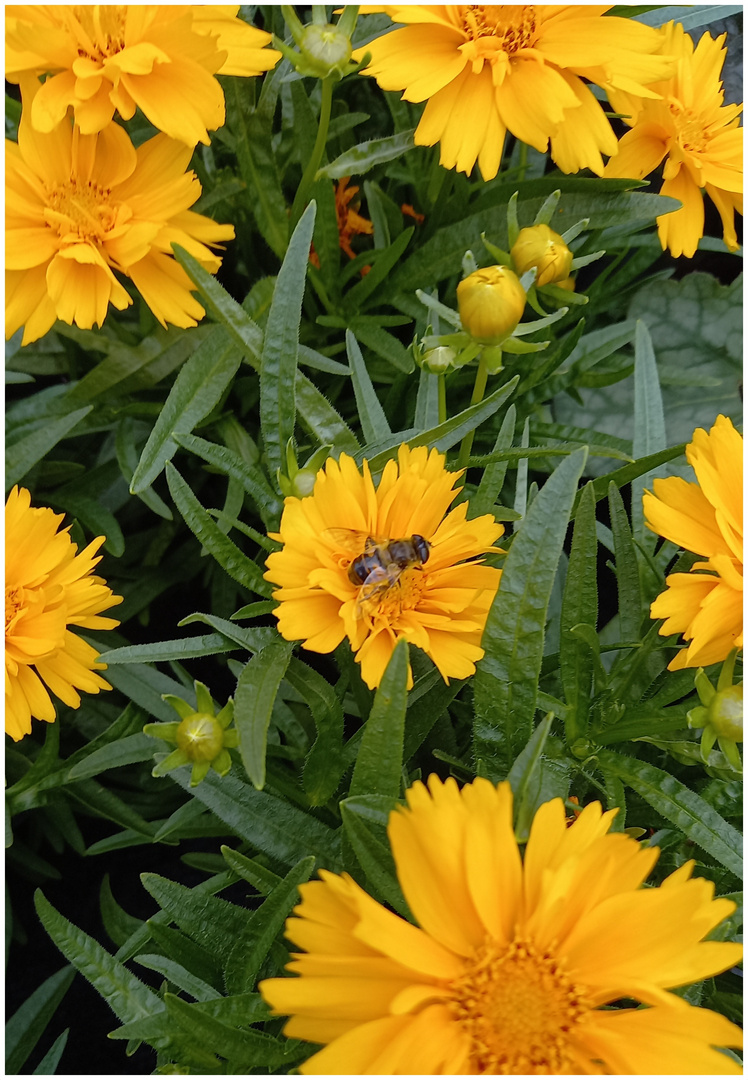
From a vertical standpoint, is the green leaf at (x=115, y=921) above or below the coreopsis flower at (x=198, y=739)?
below

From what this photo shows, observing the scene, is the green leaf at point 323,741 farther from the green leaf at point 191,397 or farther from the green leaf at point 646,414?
the green leaf at point 646,414

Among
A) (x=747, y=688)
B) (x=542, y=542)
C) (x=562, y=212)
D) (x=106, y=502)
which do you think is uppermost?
(x=562, y=212)

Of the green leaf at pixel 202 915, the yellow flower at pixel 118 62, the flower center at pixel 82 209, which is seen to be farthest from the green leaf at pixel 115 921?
the yellow flower at pixel 118 62

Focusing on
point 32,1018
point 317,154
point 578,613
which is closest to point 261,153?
point 317,154

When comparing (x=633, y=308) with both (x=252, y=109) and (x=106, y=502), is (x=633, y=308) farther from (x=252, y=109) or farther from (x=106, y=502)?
(x=106, y=502)

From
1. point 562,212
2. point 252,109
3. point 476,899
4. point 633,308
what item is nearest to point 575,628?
point 476,899

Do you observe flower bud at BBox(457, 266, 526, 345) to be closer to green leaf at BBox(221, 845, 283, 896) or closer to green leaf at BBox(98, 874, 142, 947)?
green leaf at BBox(221, 845, 283, 896)
